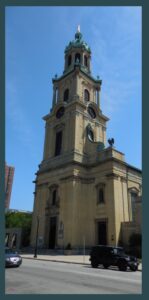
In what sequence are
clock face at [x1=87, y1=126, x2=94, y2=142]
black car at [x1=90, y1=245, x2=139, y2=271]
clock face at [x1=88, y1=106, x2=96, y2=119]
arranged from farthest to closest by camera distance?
clock face at [x1=88, y1=106, x2=96, y2=119]
clock face at [x1=87, y1=126, x2=94, y2=142]
black car at [x1=90, y1=245, x2=139, y2=271]

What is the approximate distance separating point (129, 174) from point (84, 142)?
8865 mm

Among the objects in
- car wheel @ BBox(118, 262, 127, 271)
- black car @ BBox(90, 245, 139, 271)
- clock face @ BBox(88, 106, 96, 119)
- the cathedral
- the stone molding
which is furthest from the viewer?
clock face @ BBox(88, 106, 96, 119)

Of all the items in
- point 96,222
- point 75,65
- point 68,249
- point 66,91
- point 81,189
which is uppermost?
point 75,65

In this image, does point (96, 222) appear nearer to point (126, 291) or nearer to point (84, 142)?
point (84, 142)

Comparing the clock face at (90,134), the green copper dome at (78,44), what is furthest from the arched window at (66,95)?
the green copper dome at (78,44)

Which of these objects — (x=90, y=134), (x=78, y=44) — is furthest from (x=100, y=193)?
(x=78, y=44)

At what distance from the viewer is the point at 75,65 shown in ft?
175

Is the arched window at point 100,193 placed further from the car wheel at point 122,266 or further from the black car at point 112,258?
the car wheel at point 122,266

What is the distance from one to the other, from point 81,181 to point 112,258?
2242 centimetres

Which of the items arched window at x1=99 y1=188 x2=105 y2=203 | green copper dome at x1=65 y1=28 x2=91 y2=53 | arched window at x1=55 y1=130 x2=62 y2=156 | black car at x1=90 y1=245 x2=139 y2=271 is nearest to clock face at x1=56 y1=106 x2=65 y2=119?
arched window at x1=55 y1=130 x2=62 y2=156

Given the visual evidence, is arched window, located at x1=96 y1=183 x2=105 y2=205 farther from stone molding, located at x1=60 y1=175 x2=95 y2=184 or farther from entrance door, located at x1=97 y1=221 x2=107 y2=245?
entrance door, located at x1=97 y1=221 x2=107 y2=245

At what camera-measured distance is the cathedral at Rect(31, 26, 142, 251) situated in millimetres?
40125

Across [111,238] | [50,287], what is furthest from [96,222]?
[50,287]

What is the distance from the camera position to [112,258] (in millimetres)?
21812
